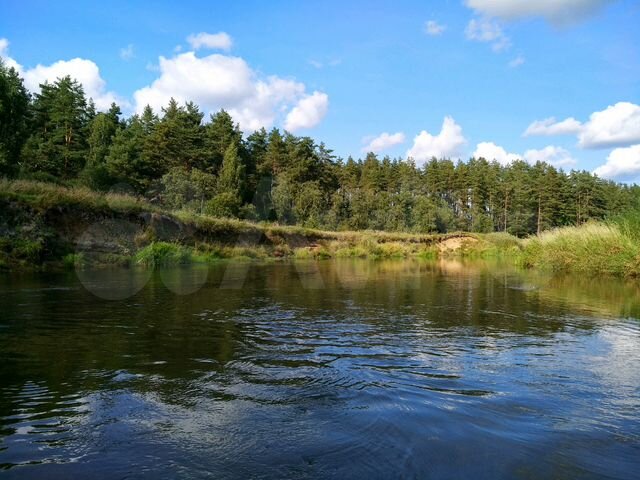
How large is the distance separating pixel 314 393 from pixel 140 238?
18.6m

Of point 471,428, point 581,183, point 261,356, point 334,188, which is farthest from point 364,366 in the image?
point 581,183

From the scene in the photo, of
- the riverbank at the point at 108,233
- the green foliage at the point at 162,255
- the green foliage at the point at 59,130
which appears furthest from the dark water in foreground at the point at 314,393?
the green foliage at the point at 59,130

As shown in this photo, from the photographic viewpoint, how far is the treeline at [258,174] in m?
41.1

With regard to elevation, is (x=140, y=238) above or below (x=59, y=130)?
below

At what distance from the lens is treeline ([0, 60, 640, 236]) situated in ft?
135

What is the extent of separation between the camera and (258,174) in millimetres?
59594

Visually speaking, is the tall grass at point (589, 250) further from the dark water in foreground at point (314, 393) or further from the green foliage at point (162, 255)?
the green foliage at point (162, 255)

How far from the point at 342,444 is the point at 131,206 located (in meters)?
21.0

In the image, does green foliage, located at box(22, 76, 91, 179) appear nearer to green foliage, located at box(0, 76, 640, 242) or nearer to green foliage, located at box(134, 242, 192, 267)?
green foliage, located at box(0, 76, 640, 242)

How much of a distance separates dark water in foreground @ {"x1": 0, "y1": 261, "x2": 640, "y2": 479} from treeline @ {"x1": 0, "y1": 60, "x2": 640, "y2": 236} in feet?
45.8

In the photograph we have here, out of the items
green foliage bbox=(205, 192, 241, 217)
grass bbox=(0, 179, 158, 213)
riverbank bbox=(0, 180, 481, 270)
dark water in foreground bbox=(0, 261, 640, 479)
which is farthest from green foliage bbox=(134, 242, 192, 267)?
green foliage bbox=(205, 192, 241, 217)

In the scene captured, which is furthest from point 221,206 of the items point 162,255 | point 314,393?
point 314,393

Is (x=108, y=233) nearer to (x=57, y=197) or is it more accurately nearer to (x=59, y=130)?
(x=57, y=197)

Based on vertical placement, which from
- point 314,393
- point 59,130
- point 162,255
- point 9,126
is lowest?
point 314,393
